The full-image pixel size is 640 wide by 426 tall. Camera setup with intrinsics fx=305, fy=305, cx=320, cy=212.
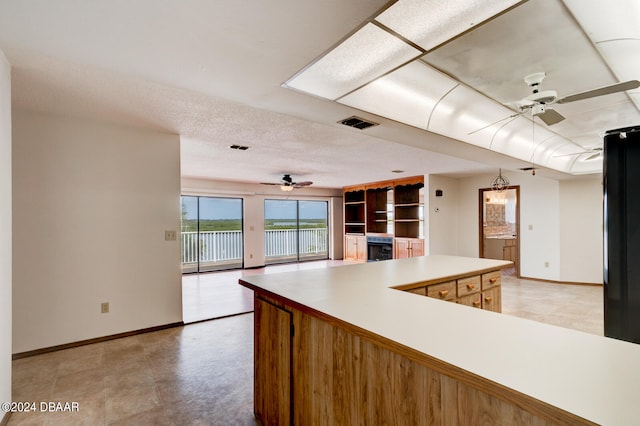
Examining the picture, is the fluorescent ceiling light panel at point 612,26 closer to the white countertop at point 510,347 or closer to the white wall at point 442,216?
the white countertop at point 510,347

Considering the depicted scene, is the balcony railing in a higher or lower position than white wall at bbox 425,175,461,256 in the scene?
lower

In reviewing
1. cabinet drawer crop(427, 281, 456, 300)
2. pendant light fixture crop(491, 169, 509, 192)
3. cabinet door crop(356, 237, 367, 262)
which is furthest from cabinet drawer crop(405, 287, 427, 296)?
cabinet door crop(356, 237, 367, 262)

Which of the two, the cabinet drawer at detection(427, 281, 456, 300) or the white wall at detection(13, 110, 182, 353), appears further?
the white wall at detection(13, 110, 182, 353)

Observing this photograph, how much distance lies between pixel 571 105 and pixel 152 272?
491 centimetres

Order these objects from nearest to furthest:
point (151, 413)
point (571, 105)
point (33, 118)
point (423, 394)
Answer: point (423, 394), point (151, 413), point (33, 118), point (571, 105)

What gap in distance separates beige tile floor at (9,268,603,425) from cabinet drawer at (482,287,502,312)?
169cm

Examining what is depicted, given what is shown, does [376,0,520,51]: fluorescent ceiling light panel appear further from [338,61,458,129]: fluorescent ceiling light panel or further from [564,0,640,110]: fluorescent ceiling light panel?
[338,61,458,129]: fluorescent ceiling light panel

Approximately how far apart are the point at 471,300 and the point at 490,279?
37 cm

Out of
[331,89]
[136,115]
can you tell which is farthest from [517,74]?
[136,115]

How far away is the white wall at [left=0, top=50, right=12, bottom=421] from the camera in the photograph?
181 cm

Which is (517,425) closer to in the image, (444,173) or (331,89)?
(331,89)

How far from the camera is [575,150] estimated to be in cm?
501

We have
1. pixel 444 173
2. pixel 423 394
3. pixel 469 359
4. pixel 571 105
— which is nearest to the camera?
pixel 469 359

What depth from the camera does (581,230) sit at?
6.02 metres
